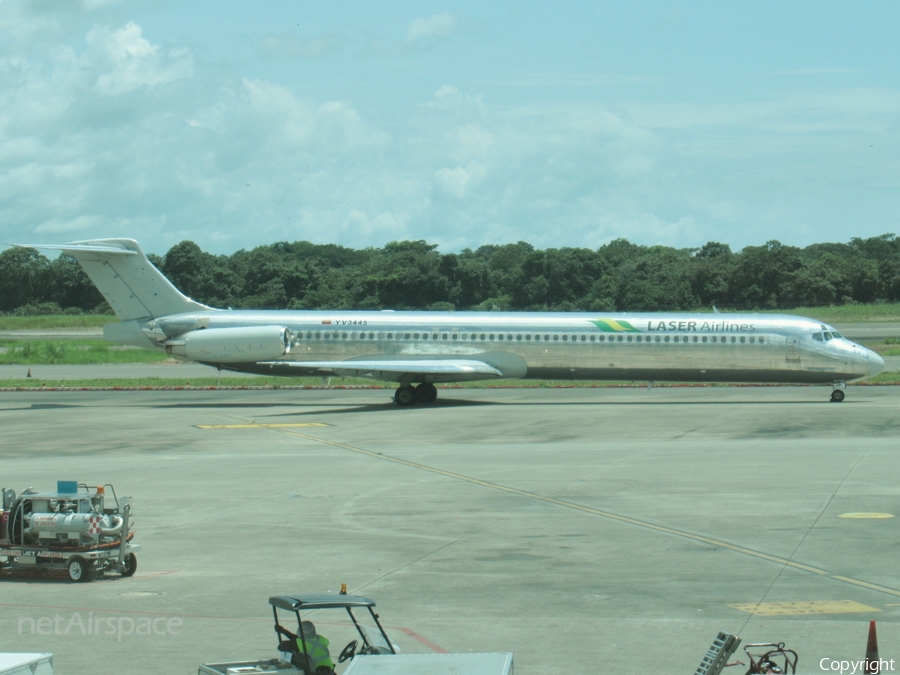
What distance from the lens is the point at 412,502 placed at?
19.1m

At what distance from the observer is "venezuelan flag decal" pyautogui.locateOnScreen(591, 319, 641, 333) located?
37.1m

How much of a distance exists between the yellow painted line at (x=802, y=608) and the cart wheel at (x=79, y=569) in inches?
331

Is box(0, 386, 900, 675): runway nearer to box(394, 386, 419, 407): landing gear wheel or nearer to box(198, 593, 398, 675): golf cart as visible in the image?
box(198, 593, 398, 675): golf cart

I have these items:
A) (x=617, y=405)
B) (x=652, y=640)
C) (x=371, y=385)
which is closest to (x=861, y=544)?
(x=652, y=640)

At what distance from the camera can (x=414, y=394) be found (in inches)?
1486

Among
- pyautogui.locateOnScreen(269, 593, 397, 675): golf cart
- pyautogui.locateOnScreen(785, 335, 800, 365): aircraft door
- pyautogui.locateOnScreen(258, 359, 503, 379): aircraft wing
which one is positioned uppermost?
pyautogui.locateOnScreen(785, 335, 800, 365): aircraft door

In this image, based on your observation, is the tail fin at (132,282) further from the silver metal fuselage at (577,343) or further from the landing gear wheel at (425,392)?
the landing gear wheel at (425,392)

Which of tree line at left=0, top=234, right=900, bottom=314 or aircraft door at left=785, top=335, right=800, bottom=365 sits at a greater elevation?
tree line at left=0, top=234, right=900, bottom=314

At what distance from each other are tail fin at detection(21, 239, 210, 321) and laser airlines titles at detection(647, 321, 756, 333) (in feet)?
57.6

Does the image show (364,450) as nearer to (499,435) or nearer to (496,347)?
(499,435)

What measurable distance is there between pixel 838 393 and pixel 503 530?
2372cm

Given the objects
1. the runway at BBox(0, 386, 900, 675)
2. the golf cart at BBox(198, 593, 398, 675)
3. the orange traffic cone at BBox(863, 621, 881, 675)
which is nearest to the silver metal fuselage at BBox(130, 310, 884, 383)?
the runway at BBox(0, 386, 900, 675)

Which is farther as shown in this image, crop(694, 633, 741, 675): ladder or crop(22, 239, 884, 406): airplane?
crop(22, 239, 884, 406): airplane

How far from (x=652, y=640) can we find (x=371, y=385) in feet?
123
